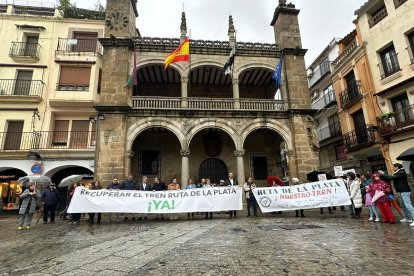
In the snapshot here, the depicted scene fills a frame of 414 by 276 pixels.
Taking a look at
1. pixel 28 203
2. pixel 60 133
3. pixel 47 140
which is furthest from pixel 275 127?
pixel 47 140

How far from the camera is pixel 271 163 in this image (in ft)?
55.7

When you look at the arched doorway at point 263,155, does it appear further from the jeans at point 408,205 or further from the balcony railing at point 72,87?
the balcony railing at point 72,87

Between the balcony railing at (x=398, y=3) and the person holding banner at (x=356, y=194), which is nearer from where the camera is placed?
the person holding banner at (x=356, y=194)

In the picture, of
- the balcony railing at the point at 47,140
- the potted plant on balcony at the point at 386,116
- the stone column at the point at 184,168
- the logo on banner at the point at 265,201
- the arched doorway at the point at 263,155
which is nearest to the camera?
the logo on banner at the point at 265,201

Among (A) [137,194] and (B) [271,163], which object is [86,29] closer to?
(A) [137,194]

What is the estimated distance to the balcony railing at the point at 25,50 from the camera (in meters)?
17.4

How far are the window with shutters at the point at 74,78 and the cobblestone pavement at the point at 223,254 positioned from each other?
13456 millimetres

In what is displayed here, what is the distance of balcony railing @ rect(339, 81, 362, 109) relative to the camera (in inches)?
714

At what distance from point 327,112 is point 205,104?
14.8 metres

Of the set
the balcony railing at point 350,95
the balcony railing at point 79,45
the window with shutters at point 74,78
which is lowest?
the balcony railing at point 350,95

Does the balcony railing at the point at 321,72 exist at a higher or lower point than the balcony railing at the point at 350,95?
higher

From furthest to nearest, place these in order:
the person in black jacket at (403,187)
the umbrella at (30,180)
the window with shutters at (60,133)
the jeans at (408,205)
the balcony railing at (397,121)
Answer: the window with shutters at (60,133) → the balcony railing at (397,121) → the umbrella at (30,180) → the person in black jacket at (403,187) → the jeans at (408,205)

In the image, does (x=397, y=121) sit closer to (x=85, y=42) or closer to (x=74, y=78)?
(x=74, y=78)

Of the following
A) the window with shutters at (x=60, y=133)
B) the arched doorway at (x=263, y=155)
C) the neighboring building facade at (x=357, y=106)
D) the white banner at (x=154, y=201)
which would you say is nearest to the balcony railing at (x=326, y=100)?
the neighboring building facade at (x=357, y=106)
